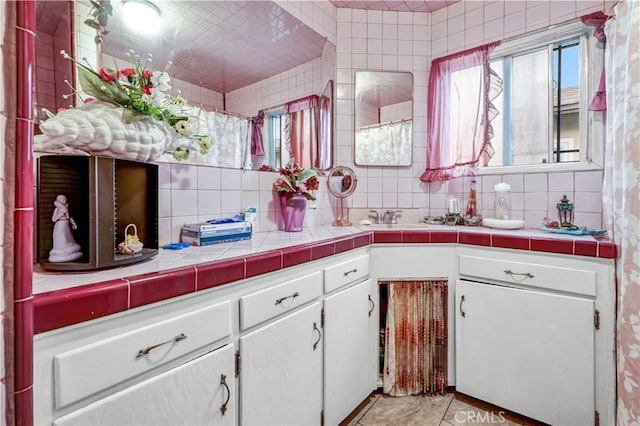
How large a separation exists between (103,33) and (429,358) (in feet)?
6.70

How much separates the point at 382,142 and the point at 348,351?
4.55ft

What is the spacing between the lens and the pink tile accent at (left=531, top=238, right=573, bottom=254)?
1.29 m

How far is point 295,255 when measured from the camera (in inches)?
42.4

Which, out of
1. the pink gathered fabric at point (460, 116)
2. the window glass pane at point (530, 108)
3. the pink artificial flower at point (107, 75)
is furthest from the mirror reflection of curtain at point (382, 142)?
the pink artificial flower at point (107, 75)

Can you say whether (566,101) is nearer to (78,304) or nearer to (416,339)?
(416,339)

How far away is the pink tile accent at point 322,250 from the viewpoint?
1161mm

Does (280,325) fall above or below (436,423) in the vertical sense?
above

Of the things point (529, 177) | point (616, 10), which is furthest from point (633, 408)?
point (616, 10)

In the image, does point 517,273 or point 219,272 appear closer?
point 219,272

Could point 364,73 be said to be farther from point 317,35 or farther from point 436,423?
point 436,423

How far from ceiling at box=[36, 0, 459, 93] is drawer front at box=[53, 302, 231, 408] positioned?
0.99 metres

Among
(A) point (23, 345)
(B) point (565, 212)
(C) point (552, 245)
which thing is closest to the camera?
(A) point (23, 345)

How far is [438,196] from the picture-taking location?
84.7 inches

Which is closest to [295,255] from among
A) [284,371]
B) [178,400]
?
[284,371]
